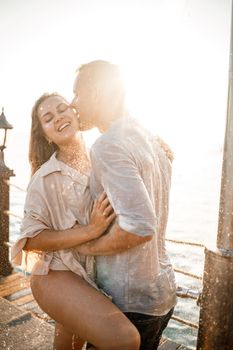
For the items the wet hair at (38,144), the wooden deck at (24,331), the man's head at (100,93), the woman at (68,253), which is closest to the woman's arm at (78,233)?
the woman at (68,253)

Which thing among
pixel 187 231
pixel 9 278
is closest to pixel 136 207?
pixel 9 278

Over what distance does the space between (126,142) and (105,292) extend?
0.93 meters

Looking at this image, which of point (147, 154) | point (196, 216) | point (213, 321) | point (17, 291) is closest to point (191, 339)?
point (17, 291)

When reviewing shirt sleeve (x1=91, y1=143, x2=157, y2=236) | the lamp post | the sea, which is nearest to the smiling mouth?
the sea

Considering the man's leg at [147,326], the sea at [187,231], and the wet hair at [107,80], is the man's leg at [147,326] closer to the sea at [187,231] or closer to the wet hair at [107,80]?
the sea at [187,231]

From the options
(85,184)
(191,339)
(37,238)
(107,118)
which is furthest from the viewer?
(191,339)

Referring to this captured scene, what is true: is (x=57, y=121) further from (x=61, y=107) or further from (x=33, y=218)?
(x=33, y=218)

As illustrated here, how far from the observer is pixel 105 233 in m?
1.96

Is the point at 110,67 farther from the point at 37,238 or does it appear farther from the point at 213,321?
the point at 213,321

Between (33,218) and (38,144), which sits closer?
(33,218)

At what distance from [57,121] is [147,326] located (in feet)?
5.57

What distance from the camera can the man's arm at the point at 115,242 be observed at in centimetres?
164

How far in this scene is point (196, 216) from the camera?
3697 cm

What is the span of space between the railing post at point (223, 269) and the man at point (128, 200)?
286 mm
